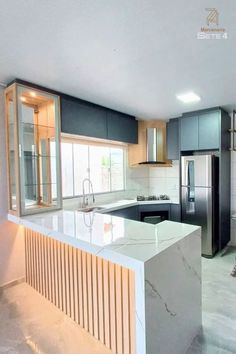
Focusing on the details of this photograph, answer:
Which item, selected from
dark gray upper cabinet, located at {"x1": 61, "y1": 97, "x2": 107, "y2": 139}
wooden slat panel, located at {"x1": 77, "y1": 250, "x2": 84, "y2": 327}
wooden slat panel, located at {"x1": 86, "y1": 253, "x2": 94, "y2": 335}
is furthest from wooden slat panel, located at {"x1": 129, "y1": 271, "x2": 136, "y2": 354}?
dark gray upper cabinet, located at {"x1": 61, "y1": 97, "x2": 107, "y2": 139}

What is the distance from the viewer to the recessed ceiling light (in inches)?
107

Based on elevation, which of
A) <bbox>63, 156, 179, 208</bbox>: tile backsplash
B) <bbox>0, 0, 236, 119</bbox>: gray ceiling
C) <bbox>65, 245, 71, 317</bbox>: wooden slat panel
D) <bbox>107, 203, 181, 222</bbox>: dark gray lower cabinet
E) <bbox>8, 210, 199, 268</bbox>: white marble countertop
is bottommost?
<bbox>65, 245, 71, 317</bbox>: wooden slat panel

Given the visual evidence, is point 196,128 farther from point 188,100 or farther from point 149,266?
point 149,266

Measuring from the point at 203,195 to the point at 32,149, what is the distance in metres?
2.53

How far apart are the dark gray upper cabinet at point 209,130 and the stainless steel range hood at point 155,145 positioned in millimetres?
780

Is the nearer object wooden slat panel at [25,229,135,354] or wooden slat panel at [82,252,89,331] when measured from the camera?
wooden slat panel at [25,229,135,354]

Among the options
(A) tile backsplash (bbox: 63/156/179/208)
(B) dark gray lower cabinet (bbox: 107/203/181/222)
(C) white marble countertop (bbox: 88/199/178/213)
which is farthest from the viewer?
(A) tile backsplash (bbox: 63/156/179/208)

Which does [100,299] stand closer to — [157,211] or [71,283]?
[71,283]

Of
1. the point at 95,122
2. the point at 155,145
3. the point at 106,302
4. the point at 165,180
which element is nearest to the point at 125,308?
the point at 106,302

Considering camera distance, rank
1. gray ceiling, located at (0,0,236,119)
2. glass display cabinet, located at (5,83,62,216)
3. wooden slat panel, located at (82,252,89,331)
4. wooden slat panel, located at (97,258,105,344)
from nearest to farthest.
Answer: gray ceiling, located at (0,0,236,119) → wooden slat panel, located at (97,258,105,344) → wooden slat panel, located at (82,252,89,331) → glass display cabinet, located at (5,83,62,216)

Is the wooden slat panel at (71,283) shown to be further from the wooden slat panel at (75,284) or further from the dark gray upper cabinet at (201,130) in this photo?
the dark gray upper cabinet at (201,130)

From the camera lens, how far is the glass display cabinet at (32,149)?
232 centimetres

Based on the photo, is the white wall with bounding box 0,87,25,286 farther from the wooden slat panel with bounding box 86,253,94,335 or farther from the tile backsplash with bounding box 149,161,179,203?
the tile backsplash with bounding box 149,161,179,203

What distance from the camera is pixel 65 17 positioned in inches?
52.0
